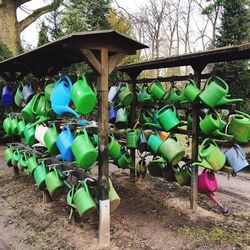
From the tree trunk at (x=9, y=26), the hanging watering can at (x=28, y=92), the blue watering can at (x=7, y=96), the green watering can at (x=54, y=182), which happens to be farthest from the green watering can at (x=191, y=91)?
the tree trunk at (x=9, y=26)

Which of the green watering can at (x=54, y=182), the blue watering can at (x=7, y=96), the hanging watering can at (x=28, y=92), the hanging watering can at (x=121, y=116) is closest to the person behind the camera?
the green watering can at (x=54, y=182)

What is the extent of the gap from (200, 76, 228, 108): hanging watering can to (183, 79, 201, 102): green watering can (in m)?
0.11

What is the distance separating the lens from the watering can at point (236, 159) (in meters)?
3.46

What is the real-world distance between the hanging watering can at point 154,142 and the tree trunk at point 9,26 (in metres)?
6.62

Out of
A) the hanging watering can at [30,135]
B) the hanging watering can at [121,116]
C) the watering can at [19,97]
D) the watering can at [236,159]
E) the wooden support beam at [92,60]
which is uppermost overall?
the wooden support beam at [92,60]

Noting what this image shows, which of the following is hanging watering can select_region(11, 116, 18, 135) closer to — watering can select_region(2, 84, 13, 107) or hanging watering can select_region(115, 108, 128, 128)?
watering can select_region(2, 84, 13, 107)

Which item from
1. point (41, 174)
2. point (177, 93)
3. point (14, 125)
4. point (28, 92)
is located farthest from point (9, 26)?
point (177, 93)

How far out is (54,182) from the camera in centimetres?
348

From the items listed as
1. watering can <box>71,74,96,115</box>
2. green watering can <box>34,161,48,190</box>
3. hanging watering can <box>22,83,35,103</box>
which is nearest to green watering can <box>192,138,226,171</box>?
watering can <box>71,74,96,115</box>

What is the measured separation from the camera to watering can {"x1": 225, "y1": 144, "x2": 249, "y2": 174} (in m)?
3.46

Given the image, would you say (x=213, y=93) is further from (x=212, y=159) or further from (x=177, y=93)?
(x=177, y=93)

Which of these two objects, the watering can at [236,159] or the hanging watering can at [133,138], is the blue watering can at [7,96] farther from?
the watering can at [236,159]

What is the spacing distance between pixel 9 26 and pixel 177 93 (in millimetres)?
6961

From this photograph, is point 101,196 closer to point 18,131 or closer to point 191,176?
point 191,176
